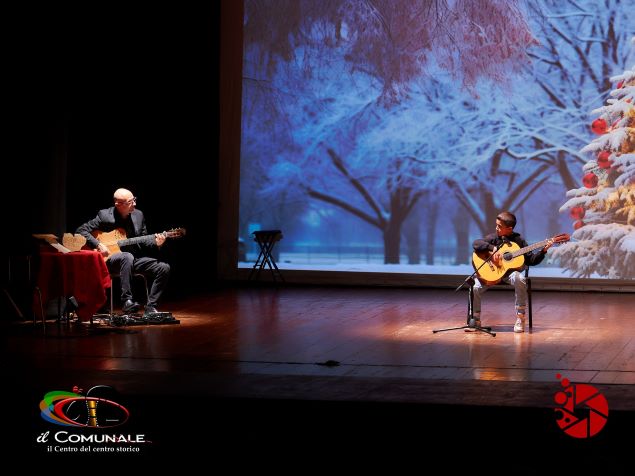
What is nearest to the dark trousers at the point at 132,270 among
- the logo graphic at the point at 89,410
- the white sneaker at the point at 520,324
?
the white sneaker at the point at 520,324

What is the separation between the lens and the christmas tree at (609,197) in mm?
10617

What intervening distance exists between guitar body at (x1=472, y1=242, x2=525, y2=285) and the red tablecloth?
2803 mm

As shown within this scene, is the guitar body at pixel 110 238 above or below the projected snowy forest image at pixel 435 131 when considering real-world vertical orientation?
below

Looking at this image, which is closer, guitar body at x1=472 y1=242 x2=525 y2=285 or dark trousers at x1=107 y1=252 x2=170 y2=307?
guitar body at x1=472 y1=242 x2=525 y2=285

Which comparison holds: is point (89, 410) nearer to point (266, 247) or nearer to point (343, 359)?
point (343, 359)

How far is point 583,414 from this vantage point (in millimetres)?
3975

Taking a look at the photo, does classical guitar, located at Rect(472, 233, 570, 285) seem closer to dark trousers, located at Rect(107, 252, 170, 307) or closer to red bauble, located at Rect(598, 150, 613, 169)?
dark trousers, located at Rect(107, 252, 170, 307)

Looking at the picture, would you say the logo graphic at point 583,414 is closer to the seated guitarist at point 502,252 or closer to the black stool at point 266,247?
the seated guitarist at point 502,252

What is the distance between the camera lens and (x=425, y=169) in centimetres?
1112

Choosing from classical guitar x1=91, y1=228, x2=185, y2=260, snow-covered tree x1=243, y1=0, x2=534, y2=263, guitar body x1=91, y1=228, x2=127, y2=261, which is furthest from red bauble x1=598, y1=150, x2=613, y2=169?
guitar body x1=91, y1=228, x2=127, y2=261

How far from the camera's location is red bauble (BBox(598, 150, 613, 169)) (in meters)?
10.7

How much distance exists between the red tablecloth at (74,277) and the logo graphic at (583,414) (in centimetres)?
417

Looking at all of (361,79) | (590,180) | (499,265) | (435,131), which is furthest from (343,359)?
(361,79)

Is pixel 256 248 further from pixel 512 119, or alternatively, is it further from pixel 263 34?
pixel 512 119
